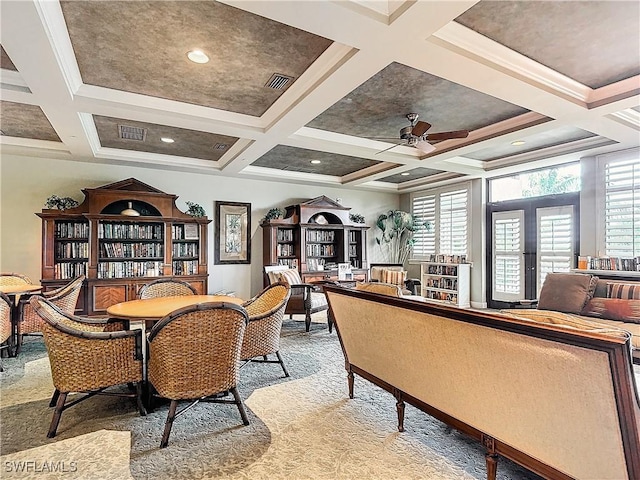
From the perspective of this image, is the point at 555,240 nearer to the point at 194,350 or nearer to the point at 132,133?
the point at 194,350

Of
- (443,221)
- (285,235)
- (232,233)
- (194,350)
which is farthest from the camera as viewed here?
(443,221)

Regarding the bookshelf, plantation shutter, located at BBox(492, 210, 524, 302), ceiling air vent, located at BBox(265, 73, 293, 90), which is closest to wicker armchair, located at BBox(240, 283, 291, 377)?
ceiling air vent, located at BBox(265, 73, 293, 90)

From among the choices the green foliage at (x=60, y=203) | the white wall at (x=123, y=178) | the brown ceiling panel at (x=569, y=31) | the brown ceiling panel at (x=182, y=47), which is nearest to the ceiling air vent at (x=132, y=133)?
the brown ceiling panel at (x=182, y=47)

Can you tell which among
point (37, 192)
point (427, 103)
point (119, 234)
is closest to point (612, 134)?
point (427, 103)

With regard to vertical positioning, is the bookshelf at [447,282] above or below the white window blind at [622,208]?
below

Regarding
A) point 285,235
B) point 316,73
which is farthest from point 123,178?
point 316,73

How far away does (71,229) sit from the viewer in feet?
18.9

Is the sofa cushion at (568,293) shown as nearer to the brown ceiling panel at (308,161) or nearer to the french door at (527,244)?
the french door at (527,244)

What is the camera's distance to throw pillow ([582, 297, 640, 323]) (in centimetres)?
381

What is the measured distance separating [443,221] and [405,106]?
4.74 meters

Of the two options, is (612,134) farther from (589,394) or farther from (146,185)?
(146,185)

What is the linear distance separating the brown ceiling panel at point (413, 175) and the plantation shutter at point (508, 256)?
160 cm

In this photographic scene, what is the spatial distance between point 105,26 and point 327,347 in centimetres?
392

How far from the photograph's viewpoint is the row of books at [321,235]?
7.84 m
